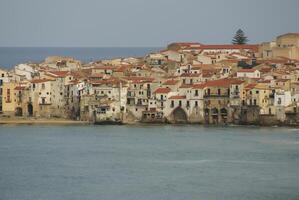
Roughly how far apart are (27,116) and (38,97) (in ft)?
3.34

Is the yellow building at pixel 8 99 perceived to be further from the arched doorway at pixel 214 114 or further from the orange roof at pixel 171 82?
the arched doorway at pixel 214 114

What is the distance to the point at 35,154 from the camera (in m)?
50.9

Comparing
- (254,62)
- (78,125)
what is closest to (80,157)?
(78,125)

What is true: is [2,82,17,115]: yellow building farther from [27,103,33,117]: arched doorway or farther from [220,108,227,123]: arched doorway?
[220,108,227,123]: arched doorway

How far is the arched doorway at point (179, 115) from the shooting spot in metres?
62.4

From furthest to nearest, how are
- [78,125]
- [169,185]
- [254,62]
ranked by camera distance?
[254,62] < [78,125] < [169,185]

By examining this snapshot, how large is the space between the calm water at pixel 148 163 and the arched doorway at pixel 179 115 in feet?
5.60

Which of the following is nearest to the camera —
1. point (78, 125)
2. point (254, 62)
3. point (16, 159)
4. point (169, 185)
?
point (169, 185)

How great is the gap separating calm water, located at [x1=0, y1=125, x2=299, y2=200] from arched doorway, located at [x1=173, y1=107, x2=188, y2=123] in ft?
5.60

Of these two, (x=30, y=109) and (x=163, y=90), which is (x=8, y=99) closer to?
(x=30, y=109)

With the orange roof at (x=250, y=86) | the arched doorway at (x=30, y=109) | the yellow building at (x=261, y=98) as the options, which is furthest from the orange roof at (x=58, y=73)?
the yellow building at (x=261, y=98)

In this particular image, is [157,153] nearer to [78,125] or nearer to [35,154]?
[35,154]

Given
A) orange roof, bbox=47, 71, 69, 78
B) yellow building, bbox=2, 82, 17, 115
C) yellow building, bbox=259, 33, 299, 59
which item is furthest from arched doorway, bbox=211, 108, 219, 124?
yellow building, bbox=259, 33, 299, 59

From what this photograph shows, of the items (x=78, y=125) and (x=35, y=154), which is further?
(x=78, y=125)
